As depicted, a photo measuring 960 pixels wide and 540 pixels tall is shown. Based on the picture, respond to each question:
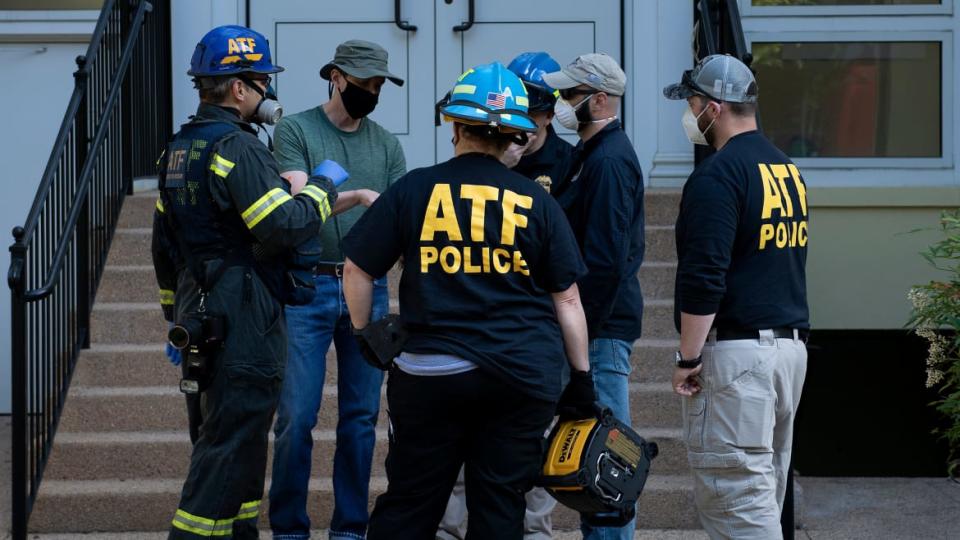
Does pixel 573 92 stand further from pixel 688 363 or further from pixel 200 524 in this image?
pixel 200 524

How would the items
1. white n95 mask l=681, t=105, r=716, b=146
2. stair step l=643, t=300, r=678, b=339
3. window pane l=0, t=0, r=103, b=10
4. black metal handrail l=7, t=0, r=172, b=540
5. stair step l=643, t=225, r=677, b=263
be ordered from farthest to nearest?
window pane l=0, t=0, r=103, b=10 < stair step l=643, t=225, r=677, b=263 < stair step l=643, t=300, r=678, b=339 < black metal handrail l=7, t=0, r=172, b=540 < white n95 mask l=681, t=105, r=716, b=146

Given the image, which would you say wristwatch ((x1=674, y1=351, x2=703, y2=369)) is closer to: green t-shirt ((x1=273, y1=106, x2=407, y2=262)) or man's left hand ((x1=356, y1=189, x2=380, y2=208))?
man's left hand ((x1=356, y1=189, x2=380, y2=208))


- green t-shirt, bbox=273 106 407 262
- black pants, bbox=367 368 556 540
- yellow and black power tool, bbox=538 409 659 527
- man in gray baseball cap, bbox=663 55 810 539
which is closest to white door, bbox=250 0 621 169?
green t-shirt, bbox=273 106 407 262

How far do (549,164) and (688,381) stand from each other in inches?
39.9

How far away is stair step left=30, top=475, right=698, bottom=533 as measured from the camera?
5508mm

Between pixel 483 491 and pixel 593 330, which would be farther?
pixel 593 330

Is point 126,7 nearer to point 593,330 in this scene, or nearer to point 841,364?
point 593,330

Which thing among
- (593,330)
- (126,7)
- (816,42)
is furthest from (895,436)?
(126,7)

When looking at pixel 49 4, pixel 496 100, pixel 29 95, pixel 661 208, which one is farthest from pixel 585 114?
pixel 49 4

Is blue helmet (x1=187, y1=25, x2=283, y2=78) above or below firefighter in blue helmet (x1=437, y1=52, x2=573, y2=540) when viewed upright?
above

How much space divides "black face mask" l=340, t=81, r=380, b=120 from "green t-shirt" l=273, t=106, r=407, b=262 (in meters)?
0.09

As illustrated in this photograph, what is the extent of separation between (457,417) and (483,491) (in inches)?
8.8

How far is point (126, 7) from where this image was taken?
23.1 ft

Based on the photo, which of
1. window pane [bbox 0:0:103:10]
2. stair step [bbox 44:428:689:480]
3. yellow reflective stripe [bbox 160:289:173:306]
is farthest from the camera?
window pane [bbox 0:0:103:10]
